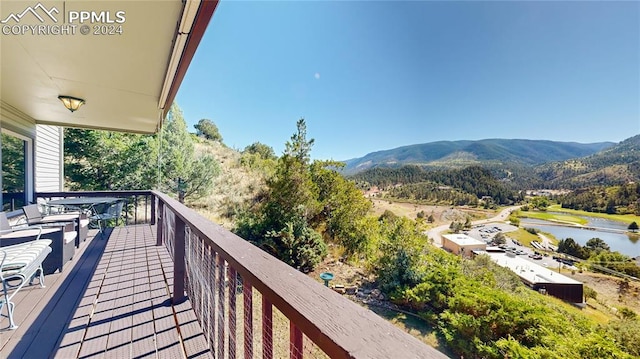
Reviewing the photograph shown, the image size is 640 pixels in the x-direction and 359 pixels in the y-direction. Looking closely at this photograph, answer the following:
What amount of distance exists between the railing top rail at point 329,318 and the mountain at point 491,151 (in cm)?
10322

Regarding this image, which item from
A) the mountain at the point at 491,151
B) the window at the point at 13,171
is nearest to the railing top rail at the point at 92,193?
the window at the point at 13,171

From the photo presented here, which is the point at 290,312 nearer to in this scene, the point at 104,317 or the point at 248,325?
the point at 248,325

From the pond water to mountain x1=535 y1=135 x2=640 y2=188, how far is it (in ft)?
27.7

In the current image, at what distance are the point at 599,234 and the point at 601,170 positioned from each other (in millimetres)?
20660

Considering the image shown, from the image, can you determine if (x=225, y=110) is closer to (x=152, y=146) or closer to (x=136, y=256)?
(x=152, y=146)

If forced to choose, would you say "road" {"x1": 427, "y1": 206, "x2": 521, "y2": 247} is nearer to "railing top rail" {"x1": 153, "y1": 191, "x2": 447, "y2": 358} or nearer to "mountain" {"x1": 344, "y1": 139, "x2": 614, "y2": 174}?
"railing top rail" {"x1": 153, "y1": 191, "x2": 447, "y2": 358}

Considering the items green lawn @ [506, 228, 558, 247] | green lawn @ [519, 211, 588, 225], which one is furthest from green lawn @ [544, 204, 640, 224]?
green lawn @ [506, 228, 558, 247]

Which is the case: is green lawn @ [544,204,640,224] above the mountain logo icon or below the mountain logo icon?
below

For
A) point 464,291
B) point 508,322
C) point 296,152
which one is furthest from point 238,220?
point 508,322

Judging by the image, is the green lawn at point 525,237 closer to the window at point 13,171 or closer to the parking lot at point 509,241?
the parking lot at point 509,241

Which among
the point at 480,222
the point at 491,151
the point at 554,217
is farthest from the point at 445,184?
the point at 491,151

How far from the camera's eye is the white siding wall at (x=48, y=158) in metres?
4.96

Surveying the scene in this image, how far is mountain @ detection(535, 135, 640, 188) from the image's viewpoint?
4238cm

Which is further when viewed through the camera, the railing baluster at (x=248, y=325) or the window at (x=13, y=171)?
the window at (x=13, y=171)
